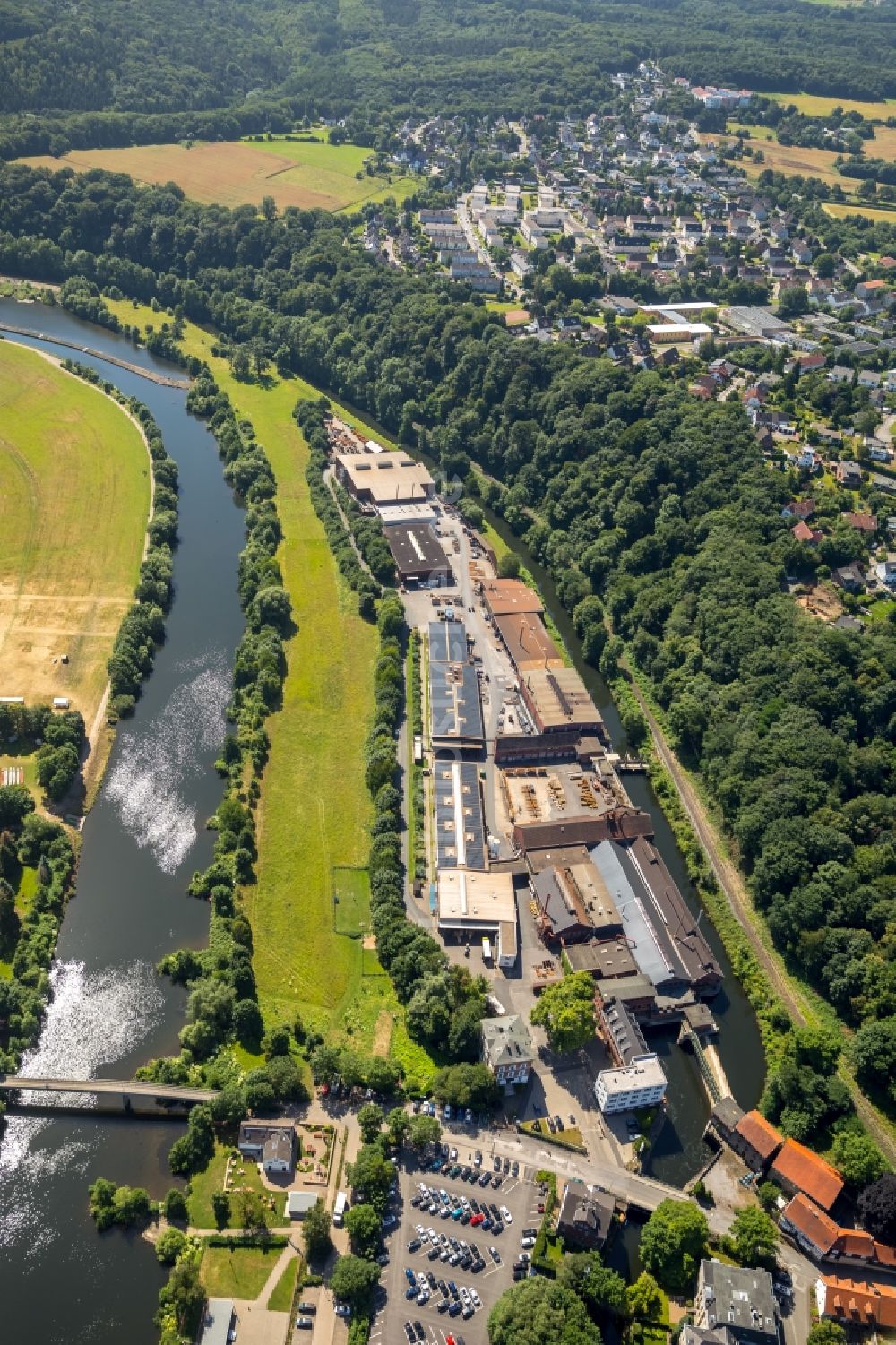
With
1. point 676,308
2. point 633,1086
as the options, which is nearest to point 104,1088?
point 633,1086

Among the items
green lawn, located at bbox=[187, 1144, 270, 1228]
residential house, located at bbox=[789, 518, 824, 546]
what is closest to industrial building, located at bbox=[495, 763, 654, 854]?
green lawn, located at bbox=[187, 1144, 270, 1228]

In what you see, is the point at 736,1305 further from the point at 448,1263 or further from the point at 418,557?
the point at 418,557

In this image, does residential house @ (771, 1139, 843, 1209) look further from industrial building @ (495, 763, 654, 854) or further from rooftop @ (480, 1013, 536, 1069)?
industrial building @ (495, 763, 654, 854)

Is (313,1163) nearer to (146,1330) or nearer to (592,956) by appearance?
(146,1330)

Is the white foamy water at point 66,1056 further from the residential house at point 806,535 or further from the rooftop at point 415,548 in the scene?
the residential house at point 806,535

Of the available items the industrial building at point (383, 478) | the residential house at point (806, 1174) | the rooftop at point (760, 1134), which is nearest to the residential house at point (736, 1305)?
the residential house at point (806, 1174)
